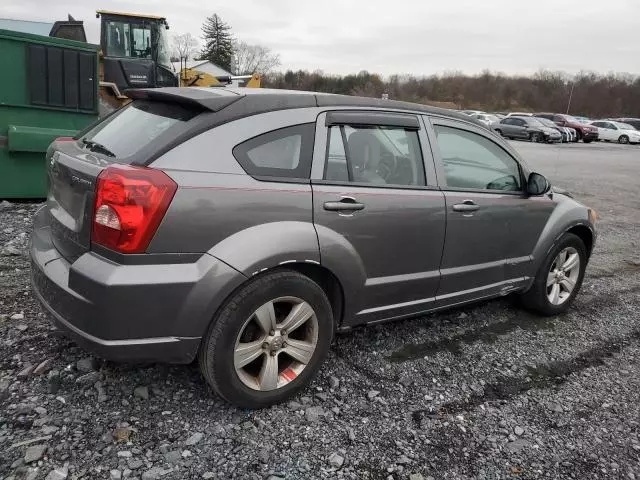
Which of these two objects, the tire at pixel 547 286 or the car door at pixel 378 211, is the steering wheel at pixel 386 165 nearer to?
the car door at pixel 378 211

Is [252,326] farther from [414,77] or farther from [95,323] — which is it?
[414,77]

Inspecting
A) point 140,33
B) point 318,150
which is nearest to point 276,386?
point 318,150

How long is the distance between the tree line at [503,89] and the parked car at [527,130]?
31.0m

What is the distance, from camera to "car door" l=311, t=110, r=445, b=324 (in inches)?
113

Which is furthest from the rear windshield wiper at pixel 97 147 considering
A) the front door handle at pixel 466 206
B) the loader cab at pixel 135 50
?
the loader cab at pixel 135 50

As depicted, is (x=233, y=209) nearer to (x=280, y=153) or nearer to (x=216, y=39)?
(x=280, y=153)

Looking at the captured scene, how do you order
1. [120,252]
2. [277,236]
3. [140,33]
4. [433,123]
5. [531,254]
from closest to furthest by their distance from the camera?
[120,252] < [277,236] < [433,123] < [531,254] < [140,33]

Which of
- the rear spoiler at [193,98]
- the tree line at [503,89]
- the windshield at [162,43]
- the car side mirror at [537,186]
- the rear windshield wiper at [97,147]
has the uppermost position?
the tree line at [503,89]

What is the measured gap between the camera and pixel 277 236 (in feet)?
8.58

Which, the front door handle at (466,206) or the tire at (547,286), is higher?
the front door handle at (466,206)

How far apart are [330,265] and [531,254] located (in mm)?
2041

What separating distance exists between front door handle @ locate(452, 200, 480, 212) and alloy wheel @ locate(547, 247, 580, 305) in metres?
1.28

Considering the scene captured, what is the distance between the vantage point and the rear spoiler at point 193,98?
2631 millimetres

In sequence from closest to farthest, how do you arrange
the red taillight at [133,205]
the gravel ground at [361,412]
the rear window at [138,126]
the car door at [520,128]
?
the red taillight at [133,205] → the gravel ground at [361,412] → the rear window at [138,126] → the car door at [520,128]
